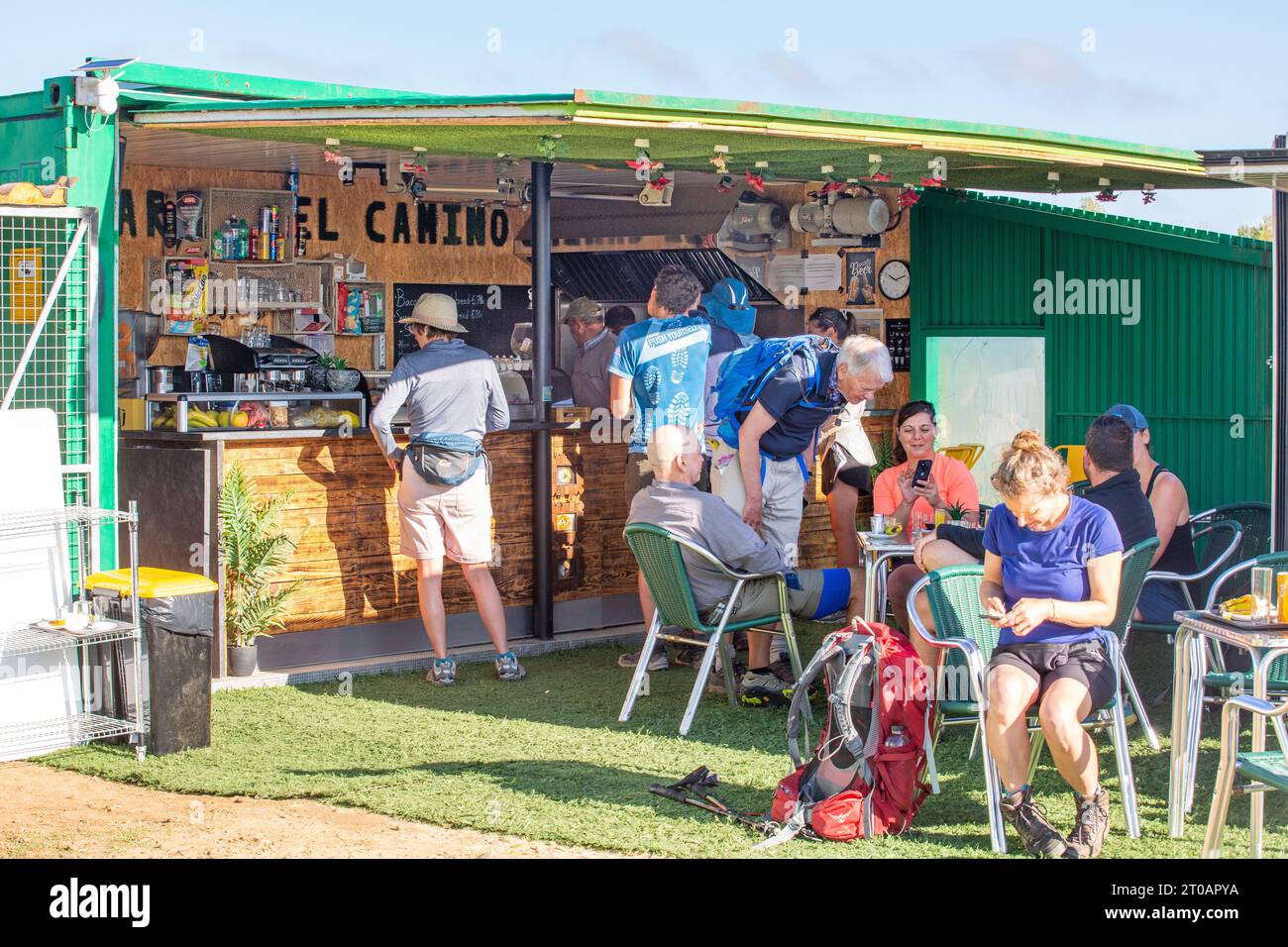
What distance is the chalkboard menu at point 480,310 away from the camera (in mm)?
12211

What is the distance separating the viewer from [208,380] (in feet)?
33.7

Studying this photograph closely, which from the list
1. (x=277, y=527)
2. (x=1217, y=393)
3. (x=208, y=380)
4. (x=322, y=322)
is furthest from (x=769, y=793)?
(x=322, y=322)

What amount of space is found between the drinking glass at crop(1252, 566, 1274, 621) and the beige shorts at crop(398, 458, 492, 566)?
3.87m

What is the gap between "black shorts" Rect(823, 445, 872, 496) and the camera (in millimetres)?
8734

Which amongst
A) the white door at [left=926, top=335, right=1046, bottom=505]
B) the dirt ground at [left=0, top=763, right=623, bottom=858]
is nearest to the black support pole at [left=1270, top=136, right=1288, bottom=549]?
the dirt ground at [left=0, top=763, right=623, bottom=858]

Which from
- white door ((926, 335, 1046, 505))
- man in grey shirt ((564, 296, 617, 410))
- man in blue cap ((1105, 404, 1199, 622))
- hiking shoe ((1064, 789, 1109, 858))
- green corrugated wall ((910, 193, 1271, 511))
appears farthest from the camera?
white door ((926, 335, 1046, 505))

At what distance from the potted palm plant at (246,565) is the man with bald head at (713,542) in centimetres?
186

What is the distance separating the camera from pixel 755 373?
24.2 ft

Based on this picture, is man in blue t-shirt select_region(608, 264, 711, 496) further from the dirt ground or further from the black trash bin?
the dirt ground

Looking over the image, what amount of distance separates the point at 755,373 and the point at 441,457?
1.54 metres

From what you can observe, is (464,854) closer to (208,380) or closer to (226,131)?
(226,131)

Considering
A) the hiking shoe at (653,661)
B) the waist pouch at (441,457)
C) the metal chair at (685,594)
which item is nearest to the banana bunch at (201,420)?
the waist pouch at (441,457)

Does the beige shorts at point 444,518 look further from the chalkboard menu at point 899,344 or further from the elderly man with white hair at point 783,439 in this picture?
the chalkboard menu at point 899,344
